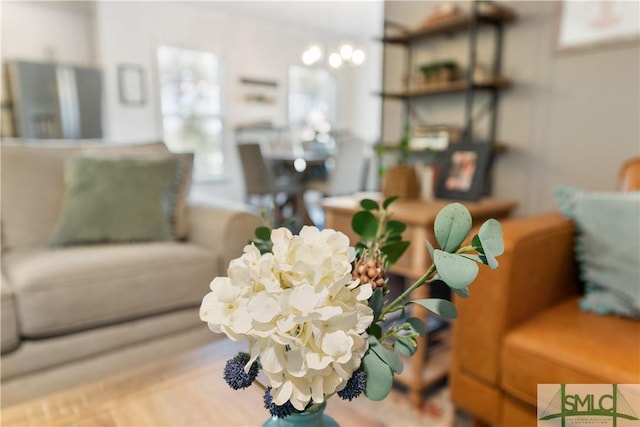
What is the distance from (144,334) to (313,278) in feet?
3.90

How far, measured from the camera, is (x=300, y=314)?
0.39 m

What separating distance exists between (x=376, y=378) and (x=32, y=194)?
Result: 1658 mm

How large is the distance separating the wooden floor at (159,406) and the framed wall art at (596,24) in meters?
1.68

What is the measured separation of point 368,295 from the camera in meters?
0.42

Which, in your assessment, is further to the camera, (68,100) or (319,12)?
(319,12)

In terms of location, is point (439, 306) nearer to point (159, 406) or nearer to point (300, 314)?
point (300, 314)

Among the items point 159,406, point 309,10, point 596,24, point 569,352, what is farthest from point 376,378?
point 309,10

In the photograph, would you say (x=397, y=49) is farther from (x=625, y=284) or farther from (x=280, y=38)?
(x=280, y=38)

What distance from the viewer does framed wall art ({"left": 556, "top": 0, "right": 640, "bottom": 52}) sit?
4.95ft

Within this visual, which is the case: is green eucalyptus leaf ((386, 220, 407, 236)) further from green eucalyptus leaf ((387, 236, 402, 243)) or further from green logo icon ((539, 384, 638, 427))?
green logo icon ((539, 384, 638, 427))

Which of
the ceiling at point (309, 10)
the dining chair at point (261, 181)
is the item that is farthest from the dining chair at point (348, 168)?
the ceiling at point (309, 10)

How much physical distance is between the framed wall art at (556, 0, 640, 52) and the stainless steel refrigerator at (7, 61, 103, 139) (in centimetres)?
393

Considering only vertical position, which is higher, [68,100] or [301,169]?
[68,100]

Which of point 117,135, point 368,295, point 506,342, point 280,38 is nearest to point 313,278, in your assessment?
point 368,295
